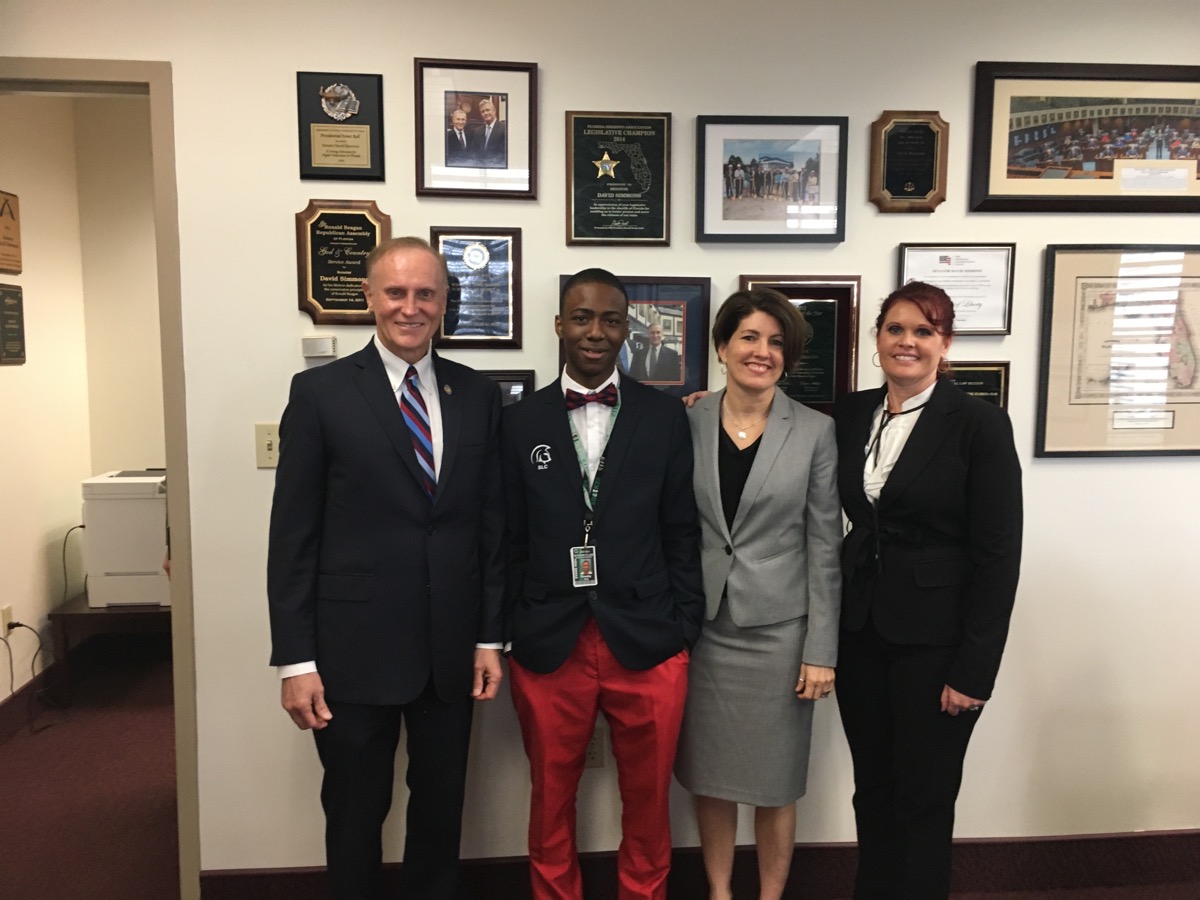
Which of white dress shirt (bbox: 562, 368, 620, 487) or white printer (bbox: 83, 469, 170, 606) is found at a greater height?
white dress shirt (bbox: 562, 368, 620, 487)

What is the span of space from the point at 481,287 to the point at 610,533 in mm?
752

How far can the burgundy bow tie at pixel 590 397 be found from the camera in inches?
64.7

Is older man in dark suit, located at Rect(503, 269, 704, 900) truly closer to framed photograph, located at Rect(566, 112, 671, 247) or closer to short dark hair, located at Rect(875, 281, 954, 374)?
framed photograph, located at Rect(566, 112, 671, 247)

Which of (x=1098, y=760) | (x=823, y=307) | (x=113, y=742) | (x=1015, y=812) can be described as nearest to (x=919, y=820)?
(x=1015, y=812)

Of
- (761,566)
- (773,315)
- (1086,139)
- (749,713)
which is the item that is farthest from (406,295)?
(1086,139)

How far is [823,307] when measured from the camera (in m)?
1.98

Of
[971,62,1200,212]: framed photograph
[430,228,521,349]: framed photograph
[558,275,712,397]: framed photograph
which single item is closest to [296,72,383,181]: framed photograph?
[430,228,521,349]: framed photograph

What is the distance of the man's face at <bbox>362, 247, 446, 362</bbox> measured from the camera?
1.52 metres

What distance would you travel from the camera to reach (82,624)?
307 centimetres

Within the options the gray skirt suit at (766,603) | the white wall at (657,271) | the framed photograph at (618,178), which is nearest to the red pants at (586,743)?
the gray skirt suit at (766,603)

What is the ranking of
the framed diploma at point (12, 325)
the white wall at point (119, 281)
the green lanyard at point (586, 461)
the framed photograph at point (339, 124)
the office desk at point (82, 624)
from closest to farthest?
1. the green lanyard at point (586, 461)
2. the framed photograph at point (339, 124)
3. the framed diploma at point (12, 325)
4. the office desk at point (82, 624)
5. the white wall at point (119, 281)

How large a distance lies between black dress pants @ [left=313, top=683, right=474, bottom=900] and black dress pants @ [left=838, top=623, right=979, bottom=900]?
90 cm

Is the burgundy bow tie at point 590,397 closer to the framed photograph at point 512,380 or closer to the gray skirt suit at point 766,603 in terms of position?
the gray skirt suit at point 766,603

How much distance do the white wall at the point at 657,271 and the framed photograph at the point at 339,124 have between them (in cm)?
3
